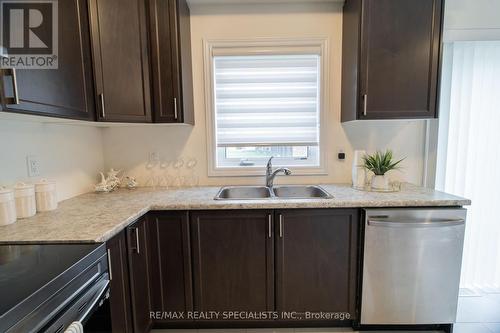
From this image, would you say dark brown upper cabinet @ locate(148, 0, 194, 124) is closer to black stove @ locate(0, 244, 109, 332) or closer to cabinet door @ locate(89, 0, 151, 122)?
cabinet door @ locate(89, 0, 151, 122)

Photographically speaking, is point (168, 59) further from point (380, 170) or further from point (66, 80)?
point (380, 170)

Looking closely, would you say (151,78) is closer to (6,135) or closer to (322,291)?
(6,135)

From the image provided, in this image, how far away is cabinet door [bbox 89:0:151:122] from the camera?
1.55m

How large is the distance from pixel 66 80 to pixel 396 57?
211 cm

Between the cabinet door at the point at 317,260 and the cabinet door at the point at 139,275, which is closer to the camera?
the cabinet door at the point at 139,275

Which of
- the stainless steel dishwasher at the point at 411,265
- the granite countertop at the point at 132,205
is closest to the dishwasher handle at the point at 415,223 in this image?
the stainless steel dishwasher at the point at 411,265

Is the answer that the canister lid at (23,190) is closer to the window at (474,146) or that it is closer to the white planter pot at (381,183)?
the white planter pot at (381,183)

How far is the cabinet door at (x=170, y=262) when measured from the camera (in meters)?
1.61

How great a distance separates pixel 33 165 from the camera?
1508 millimetres

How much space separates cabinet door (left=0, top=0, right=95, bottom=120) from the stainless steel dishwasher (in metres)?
1.89

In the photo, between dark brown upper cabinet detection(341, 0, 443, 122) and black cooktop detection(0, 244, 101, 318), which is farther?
dark brown upper cabinet detection(341, 0, 443, 122)

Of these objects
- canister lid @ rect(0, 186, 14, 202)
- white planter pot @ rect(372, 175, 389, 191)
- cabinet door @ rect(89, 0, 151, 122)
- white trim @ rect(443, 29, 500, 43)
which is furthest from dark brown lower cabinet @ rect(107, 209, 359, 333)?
white trim @ rect(443, 29, 500, 43)

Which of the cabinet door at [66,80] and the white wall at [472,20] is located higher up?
the white wall at [472,20]

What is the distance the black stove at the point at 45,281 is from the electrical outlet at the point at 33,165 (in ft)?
2.11
